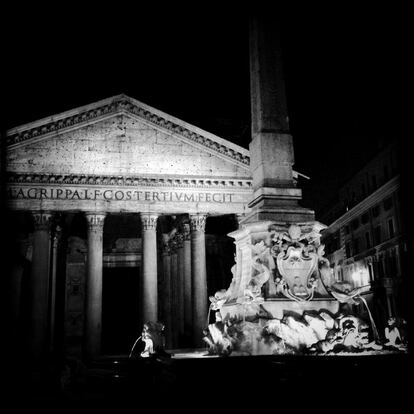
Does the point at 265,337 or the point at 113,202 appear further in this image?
the point at 113,202

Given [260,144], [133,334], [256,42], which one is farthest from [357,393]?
[133,334]

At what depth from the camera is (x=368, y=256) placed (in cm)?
3181

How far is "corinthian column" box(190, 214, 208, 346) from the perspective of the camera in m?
21.1

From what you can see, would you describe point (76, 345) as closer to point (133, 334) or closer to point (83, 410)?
point (133, 334)

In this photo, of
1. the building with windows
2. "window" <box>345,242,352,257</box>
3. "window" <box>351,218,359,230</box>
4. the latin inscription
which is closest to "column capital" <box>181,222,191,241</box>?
the latin inscription

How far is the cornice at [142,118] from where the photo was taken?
2192 cm

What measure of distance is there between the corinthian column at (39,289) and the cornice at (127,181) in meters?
1.52

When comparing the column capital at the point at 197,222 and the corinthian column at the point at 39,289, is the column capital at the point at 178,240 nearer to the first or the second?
the column capital at the point at 197,222

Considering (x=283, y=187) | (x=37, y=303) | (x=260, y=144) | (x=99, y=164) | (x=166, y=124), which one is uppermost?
(x=166, y=124)

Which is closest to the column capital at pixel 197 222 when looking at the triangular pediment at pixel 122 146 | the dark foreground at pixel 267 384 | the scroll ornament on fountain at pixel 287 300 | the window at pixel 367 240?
the triangular pediment at pixel 122 146

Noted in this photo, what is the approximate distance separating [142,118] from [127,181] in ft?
10.1

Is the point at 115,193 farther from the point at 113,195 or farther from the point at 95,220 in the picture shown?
the point at 95,220

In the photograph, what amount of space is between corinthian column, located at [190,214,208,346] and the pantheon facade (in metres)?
0.04

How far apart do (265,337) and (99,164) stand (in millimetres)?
16918
